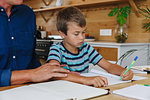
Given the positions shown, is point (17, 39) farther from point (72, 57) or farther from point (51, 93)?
point (51, 93)

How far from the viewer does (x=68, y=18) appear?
1482 millimetres

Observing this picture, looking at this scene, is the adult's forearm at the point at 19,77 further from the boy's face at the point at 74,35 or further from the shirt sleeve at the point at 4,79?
the boy's face at the point at 74,35

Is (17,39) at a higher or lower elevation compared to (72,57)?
higher

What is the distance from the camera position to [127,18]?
10.1 ft

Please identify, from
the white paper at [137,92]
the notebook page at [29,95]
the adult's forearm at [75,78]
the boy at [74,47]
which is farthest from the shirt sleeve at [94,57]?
the notebook page at [29,95]

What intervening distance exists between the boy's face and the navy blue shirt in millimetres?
284

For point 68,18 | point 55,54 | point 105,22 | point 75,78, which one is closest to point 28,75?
point 75,78

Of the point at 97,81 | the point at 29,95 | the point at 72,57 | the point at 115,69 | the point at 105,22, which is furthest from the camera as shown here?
the point at 105,22

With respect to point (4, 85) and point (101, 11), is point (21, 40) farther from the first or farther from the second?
point (101, 11)

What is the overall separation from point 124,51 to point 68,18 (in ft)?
4.45

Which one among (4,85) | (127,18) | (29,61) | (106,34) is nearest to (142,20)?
(127,18)

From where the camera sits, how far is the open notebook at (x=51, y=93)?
2.17 ft

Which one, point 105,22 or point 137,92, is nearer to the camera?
point 137,92

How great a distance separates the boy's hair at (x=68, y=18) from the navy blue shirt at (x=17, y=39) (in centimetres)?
22
